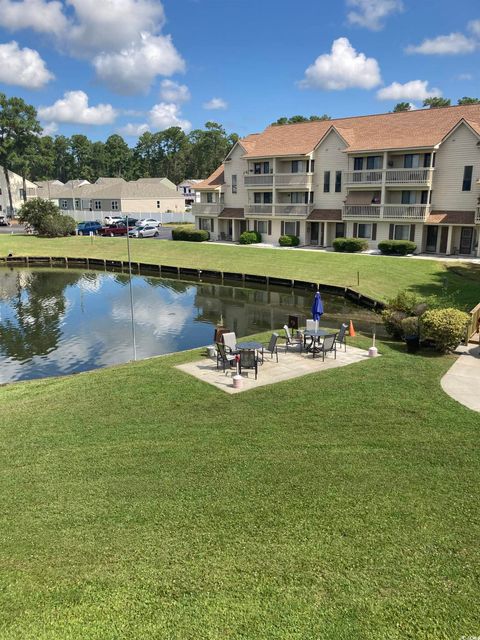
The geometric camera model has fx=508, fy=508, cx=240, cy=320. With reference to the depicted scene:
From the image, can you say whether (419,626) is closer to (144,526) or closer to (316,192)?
(144,526)

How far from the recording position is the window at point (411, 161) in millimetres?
45062

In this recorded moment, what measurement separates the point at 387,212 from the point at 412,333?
30602mm

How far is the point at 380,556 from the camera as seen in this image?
296 inches

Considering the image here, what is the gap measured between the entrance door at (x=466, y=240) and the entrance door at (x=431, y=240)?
2.22 metres

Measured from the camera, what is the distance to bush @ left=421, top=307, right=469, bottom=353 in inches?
672

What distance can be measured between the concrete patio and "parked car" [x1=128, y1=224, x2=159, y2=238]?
48667 mm

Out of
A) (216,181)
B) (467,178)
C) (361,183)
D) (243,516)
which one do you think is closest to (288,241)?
(361,183)

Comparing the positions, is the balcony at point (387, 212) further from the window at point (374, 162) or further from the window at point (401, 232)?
the window at point (374, 162)

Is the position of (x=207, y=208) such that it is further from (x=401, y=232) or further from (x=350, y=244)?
(x=401, y=232)

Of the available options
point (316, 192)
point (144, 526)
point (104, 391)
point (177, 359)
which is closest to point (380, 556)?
point (144, 526)

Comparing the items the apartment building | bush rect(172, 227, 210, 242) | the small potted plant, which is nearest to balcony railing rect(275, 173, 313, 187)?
the apartment building

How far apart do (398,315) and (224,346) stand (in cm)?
750

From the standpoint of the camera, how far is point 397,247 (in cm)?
4416

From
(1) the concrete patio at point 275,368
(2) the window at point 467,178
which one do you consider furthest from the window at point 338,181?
(1) the concrete patio at point 275,368
